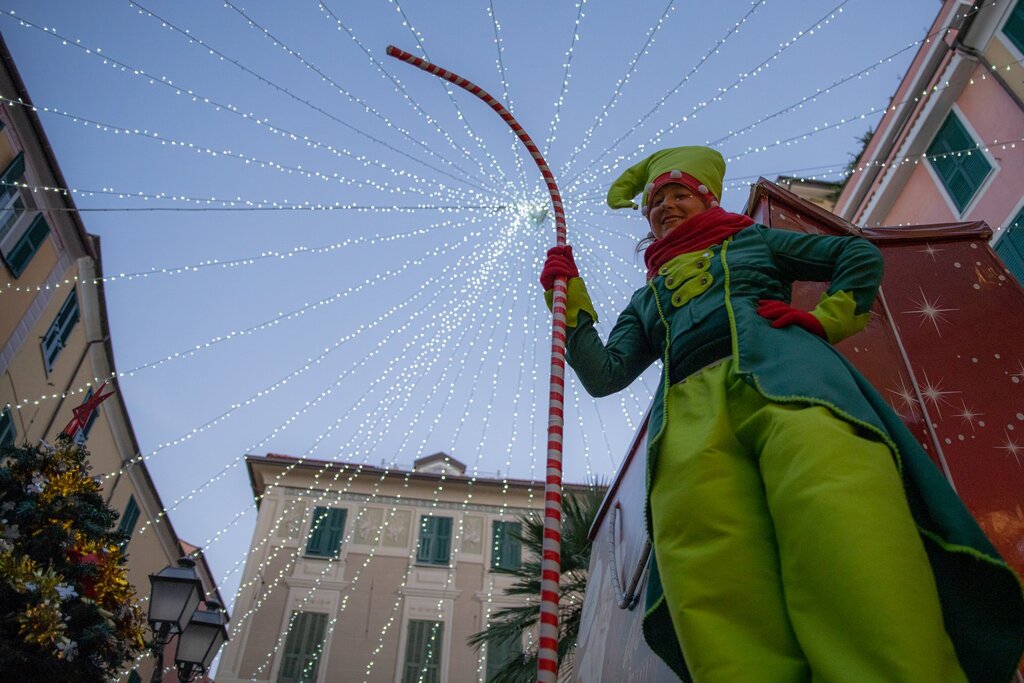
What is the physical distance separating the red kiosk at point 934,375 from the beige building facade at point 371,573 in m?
14.1

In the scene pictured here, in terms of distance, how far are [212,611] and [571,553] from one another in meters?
4.35

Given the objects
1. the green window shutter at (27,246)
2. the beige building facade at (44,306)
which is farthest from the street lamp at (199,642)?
the green window shutter at (27,246)

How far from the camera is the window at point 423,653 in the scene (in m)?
17.5

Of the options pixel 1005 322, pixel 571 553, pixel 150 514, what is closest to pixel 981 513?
pixel 1005 322

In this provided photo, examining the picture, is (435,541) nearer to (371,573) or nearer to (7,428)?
(371,573)

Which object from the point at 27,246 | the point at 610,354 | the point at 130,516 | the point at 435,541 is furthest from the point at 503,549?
the point at 610,354

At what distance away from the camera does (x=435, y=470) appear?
21.6 metres

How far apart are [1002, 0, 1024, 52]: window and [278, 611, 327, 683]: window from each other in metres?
17.1

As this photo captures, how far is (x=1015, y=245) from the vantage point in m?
9.69

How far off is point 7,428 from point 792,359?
12.5 m

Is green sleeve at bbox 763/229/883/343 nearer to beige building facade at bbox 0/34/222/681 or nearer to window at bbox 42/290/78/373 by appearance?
beige building facade at bbox 0/34/222/681

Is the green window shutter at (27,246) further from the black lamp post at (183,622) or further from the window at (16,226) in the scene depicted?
the black lamp post at (183,622)

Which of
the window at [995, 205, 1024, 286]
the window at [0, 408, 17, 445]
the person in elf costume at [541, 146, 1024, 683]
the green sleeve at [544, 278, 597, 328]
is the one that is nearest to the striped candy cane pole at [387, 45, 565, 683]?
the green sleeve at [544, 278, 597, 328]

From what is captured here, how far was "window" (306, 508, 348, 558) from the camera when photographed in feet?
62.7
